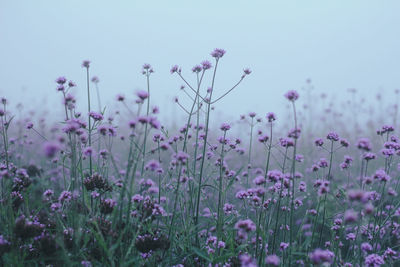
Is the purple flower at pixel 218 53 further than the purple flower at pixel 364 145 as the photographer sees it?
Yes

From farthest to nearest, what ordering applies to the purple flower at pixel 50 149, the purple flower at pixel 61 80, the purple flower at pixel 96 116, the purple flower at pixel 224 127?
the purple flower at pixel 224 127
the purple flower at pixel 61 80
the purple flower at pixel 96 116
the purple flower at pixel 50 149

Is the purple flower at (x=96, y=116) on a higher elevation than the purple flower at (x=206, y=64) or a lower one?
lower

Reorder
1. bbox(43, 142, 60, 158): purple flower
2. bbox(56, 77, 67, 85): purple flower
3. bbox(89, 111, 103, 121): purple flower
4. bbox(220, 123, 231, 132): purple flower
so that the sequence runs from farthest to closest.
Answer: bbox(220, 123, 231, 132): purple flower, bbox(56, 77, 67, 85): purple flower, bbox(89, 111, 103, 121): purple flower, bbox(43, 142, 60, 158): purple flower

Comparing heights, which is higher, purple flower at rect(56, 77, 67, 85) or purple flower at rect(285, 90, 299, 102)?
purple flower at rect(56, 77, 67, 85)

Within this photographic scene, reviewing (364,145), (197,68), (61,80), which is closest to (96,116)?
(61,80)

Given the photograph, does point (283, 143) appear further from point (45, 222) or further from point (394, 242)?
point (394, 242)

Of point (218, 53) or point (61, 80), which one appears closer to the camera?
point (61, 80)

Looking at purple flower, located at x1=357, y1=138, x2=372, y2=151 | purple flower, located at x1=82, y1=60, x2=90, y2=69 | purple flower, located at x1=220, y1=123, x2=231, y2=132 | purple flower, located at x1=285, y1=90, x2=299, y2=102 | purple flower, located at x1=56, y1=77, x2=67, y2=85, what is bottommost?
purple flower, located at x1=357, y1=138, x2=372, y2=151

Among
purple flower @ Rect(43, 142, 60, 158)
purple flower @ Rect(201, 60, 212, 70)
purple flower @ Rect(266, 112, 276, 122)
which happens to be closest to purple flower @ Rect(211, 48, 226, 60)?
purple flower @ Rect(201, 60, 212, 70)

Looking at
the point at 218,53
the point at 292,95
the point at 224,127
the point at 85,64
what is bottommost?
the point at 224,127

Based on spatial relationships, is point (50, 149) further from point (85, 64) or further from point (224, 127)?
point (224, 127)

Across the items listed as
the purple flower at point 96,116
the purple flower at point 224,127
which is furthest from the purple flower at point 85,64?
the purple flower at point 224,127

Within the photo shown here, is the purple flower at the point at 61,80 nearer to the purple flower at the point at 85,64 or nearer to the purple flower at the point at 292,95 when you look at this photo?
the purple flower at the point at 85,64

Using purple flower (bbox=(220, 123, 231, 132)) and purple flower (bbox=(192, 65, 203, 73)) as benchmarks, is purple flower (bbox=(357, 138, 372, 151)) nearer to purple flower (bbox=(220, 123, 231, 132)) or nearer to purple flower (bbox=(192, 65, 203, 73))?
purple flower (bbox=(220, 123, 231, 132))
